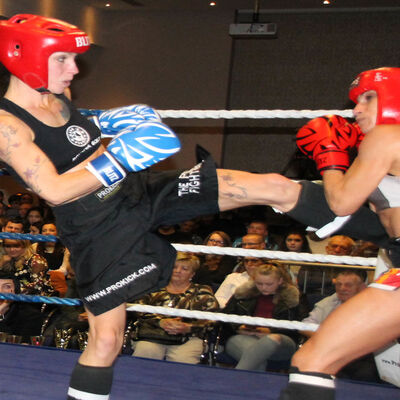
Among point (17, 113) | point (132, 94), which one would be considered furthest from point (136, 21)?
point (17, 113)

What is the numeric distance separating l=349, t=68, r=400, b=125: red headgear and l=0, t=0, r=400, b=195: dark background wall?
5.62 m

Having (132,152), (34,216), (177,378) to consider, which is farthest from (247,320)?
(34,216)

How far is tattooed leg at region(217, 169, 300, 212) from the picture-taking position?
5.28ft

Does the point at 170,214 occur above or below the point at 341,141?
below

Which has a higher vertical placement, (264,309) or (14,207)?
(264,309)

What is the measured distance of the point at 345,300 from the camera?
Answer: 285 centimetres

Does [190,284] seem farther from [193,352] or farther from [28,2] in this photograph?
[28,2]

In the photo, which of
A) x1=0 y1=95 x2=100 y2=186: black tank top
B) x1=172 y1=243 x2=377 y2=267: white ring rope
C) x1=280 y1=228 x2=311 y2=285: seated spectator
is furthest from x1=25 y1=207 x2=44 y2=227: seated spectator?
x1=0 y1=95 x2=100 y2=186: black tank top

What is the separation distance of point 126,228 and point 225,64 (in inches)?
248

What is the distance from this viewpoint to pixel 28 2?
6.89 metres

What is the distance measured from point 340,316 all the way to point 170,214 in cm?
57

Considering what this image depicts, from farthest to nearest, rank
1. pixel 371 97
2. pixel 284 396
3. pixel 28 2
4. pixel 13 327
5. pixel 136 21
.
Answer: pixel 136 21, pixel 28 2, pixel 13 327, pixel 371 97, pixel 284 396

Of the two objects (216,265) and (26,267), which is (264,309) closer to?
(216,265)

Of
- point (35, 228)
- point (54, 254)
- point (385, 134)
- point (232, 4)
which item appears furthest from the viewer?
point (232, 4)
